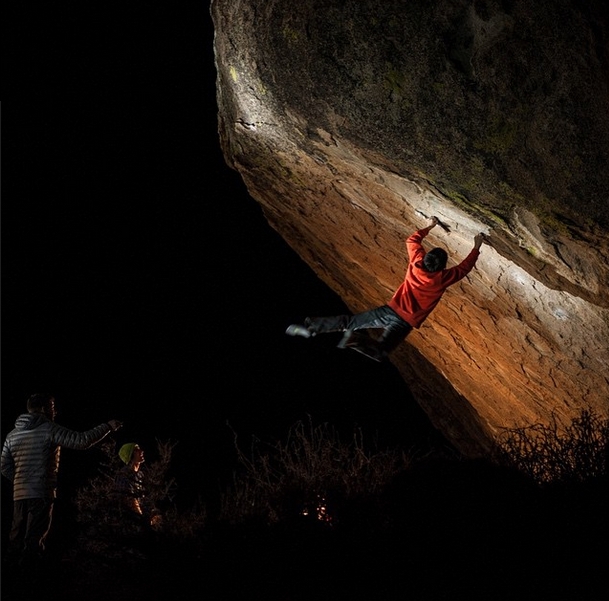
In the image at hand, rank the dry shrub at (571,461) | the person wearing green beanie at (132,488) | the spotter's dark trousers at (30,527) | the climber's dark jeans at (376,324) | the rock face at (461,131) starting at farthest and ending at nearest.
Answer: the person wearing green beanie at (132,488) → the climber's dark jeans at (376,324) → the dry shrub at (571,461) → the spotter's dark trousers at (30,527) → the rock face at (461,131)

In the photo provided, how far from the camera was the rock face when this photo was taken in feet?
16.4

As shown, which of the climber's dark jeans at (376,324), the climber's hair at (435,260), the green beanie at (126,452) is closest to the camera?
the climber's hair at (435,260)

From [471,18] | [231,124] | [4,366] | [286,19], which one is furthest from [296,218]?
[4,366]

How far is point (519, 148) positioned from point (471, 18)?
4.37 feet

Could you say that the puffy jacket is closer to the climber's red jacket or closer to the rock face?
the climber's red jacket

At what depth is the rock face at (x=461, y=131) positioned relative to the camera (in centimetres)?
499

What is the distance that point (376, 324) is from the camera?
6.99m

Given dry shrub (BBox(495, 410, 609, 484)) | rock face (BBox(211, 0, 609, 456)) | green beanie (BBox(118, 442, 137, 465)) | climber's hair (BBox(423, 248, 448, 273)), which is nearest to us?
rock face (BBox(211, 0, 609, 456))

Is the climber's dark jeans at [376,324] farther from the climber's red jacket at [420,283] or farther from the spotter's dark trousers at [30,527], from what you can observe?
the spotter's dark trousers at [30,527]

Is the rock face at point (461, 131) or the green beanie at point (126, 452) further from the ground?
the rock face at point (461, 131)

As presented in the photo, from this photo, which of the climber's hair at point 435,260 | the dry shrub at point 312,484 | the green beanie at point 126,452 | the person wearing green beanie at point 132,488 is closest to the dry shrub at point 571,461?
the dry shrub at point 312,484

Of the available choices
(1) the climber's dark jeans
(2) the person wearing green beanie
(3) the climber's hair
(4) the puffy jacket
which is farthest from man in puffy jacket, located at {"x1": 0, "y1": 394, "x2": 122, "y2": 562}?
(3) the climber's hair

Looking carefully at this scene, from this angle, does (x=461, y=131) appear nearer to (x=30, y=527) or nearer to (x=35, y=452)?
(x=35, y=452)

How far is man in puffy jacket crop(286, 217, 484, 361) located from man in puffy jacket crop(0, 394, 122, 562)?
300 cm
